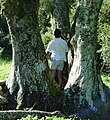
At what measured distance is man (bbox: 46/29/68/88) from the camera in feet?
39.1

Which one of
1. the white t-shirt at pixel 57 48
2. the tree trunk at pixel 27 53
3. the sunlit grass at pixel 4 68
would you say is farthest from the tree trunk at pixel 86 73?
the sunlit grass at pixel 4 68

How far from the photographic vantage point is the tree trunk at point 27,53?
1035cm

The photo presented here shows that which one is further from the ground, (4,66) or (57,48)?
(57,48)

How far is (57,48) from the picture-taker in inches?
471

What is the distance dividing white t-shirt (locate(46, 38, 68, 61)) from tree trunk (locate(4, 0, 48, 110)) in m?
1.33

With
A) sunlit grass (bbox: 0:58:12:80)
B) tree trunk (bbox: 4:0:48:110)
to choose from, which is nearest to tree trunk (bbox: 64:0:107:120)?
tree trunk (bbox: 4:0:48:110)

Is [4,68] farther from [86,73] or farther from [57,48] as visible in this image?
[86,73]

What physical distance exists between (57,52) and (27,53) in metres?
1.69

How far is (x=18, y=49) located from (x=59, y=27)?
3060mm

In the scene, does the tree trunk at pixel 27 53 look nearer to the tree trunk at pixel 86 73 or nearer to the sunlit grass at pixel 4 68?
the tree trunk at pixel 86 73

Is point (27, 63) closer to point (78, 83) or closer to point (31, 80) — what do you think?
point (31, 80)

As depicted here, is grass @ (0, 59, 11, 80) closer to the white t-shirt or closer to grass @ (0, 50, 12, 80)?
grass @ (0, 50, 12, 80)

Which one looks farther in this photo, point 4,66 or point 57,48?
point 4,66

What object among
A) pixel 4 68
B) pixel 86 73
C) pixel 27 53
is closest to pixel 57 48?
pixel 86 73
